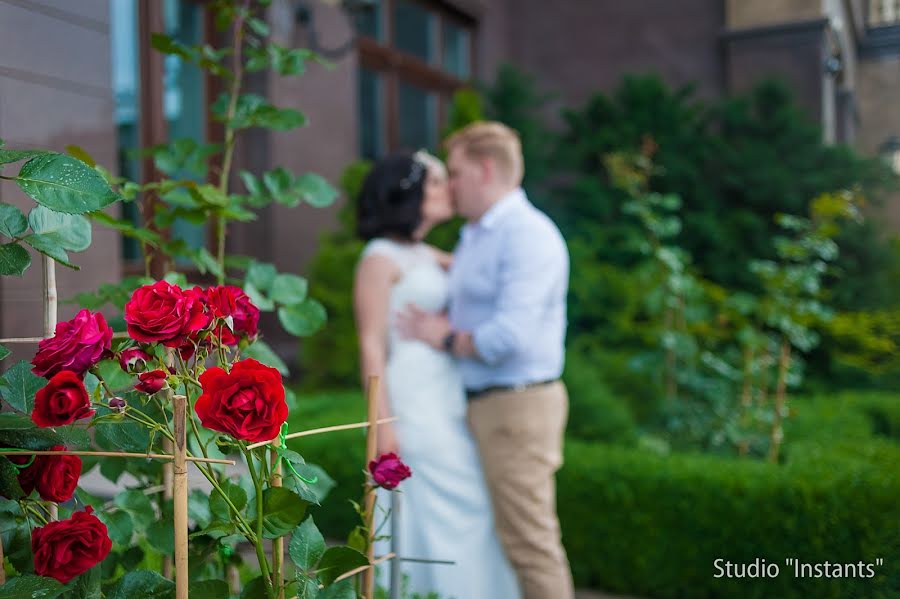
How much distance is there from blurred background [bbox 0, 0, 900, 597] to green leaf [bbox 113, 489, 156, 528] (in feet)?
2.52

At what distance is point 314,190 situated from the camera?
1.63 metres

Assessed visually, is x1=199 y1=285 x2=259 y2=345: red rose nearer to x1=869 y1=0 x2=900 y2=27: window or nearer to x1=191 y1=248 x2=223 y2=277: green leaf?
x1=191 y1=248 x2=223 y2=277: green leaf

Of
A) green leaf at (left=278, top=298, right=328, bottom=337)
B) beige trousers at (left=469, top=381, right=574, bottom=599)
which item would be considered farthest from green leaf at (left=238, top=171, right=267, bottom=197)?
beige trousers at (left=469, top=381, right=574, bottom=599)

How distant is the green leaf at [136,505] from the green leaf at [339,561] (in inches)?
18.6

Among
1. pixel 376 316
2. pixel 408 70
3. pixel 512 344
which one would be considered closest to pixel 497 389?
pixel 512 344

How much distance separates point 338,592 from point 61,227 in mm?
655

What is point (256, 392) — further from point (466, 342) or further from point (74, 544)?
point (466, 342)

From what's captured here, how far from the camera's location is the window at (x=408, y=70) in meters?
7.24

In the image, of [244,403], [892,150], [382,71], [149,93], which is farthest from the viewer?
[382,71]

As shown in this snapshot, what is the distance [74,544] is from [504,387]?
5.21 feet

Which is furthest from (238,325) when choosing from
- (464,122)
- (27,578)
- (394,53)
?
(394,53)

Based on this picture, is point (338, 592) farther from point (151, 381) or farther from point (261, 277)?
point (261, 277)

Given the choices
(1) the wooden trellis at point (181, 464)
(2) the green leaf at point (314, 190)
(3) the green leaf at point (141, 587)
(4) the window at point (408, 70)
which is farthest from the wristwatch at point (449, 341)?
(4) the window at point (408, 70)

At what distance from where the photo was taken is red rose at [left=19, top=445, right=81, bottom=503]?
1036mm
